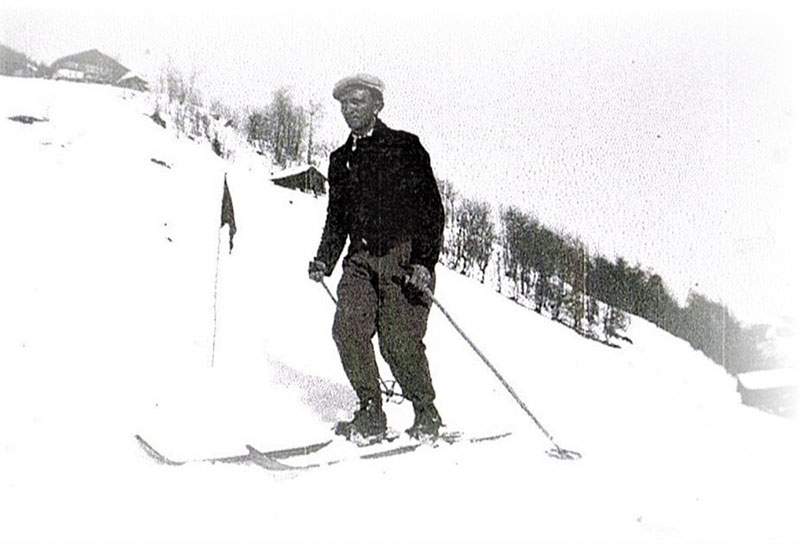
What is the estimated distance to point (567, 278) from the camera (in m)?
18.2

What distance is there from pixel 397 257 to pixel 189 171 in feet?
34.9

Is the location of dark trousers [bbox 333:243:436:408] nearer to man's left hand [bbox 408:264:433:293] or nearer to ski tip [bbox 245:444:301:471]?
man's left hand [bbox 408:264:433:293]

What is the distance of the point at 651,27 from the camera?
4.69m

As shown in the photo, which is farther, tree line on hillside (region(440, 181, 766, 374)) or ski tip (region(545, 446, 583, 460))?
tree line on hillside (region(440, 181, 766, 374))

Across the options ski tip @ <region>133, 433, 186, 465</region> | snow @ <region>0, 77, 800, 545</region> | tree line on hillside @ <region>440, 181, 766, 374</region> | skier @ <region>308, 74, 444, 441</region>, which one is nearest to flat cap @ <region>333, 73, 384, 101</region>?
skier @ <region>308, 74, 444, 441</region>

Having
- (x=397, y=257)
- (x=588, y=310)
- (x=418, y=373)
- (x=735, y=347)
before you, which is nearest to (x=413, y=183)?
(x=397, y=257)

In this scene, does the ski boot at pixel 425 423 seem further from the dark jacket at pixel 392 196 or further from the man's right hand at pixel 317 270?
the man's right hand at pixel 317 270

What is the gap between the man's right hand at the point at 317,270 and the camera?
13.2 feet

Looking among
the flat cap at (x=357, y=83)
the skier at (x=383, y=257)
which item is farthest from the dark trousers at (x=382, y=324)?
the flat cap at (x=357, y=83)

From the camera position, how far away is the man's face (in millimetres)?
3887

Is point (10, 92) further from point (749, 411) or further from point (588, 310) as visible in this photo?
point (749, 411)

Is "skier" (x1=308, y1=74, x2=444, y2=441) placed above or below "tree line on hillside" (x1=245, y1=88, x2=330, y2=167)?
below

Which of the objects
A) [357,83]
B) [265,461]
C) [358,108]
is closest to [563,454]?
[265,461]

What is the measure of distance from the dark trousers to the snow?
43 centimetres
